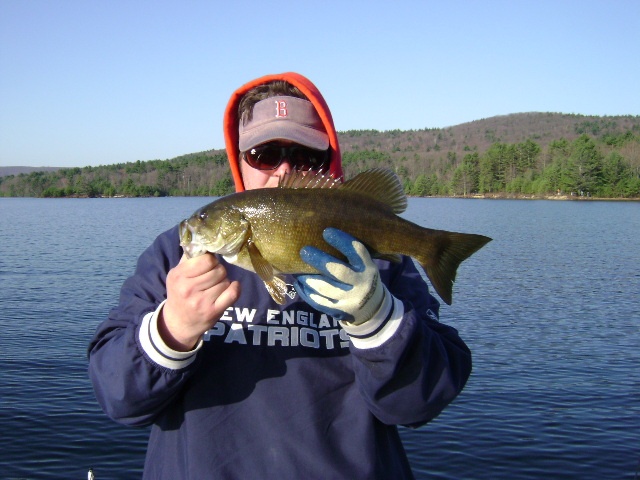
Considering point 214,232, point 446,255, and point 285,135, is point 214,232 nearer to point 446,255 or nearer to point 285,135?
point 285,135

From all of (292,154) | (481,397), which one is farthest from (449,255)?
(481,397)

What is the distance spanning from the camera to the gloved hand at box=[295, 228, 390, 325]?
2480mm

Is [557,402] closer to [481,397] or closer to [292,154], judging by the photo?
[481,397]

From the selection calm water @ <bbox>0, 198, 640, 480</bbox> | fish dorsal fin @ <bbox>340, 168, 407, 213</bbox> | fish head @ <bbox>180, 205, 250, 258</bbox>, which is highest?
fish dorsal fin @ <bbox>340, 168, 407, 213</bbox>

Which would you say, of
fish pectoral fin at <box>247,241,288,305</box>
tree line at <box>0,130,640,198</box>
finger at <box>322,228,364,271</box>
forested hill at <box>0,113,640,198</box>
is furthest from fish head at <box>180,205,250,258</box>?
forested hill at <box>0,113,640,198</box>

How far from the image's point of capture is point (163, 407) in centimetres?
260

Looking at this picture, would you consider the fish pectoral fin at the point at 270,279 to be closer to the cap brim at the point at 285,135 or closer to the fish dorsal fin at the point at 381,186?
the fish dorsal fin at the point at 381,186

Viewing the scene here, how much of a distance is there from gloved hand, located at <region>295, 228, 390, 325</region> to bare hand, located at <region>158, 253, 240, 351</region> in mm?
325

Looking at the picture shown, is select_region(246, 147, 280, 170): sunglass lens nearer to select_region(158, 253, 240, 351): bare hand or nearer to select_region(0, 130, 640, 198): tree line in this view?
select_region(158, 253, 240, 351): bare hand

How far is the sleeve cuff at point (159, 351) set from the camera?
2438mm

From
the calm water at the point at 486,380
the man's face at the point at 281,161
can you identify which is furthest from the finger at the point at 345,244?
the calm water at the point at 486,380

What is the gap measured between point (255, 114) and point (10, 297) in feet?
64.9

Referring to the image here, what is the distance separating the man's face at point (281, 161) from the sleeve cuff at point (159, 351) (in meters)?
1.06

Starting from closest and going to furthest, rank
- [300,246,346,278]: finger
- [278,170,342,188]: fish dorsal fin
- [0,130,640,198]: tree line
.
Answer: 1. [300,246,346,278]: finger
2. [278,170,342,188]: fish dorsal fin
3. [0,130,640,198]: tree line
